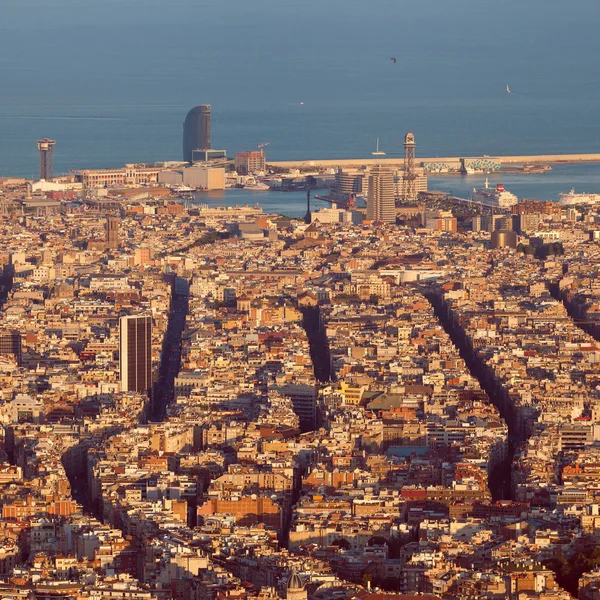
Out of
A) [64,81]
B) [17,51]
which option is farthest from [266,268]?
[17,51]

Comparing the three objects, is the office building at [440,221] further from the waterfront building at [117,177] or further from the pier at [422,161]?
the pier at [422,161]

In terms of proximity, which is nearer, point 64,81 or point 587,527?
point 587,527

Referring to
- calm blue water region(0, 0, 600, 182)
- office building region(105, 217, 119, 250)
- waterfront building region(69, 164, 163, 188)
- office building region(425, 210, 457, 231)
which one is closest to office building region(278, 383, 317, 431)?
office building region(105, 217, 119, 250)

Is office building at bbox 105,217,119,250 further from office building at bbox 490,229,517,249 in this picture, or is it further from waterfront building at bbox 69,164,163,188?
waterfront building at bbox 69,164,163,188

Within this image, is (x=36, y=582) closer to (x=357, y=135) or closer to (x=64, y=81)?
(x=357, y=135)

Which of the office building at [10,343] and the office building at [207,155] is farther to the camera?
the office building at [207,155]

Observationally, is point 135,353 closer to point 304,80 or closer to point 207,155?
point 207,155

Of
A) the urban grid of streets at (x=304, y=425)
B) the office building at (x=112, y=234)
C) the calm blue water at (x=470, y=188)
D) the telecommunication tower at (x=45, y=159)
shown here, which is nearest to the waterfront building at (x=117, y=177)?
the telecommunication tower at (x=45, y=159)
